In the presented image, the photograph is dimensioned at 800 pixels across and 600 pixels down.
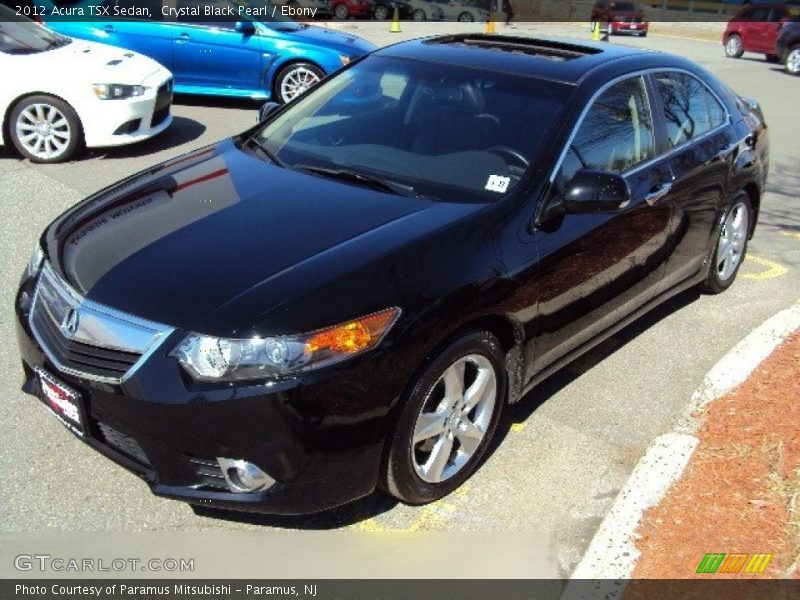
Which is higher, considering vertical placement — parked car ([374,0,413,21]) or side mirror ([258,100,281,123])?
side mirror ([258,100,281,123])

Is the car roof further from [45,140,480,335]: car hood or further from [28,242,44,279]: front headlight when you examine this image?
[28,242,44,279]: front headlight

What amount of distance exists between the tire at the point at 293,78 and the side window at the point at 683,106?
21.8 ft

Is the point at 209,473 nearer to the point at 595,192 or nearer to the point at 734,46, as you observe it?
the point at 595,192

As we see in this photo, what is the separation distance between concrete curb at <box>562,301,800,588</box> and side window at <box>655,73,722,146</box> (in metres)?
1.29

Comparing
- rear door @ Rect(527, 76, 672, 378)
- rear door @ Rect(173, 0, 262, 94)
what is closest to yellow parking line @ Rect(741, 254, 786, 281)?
rear door @ Rect(527, 76, 672, 378)

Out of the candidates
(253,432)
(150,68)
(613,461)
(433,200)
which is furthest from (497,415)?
(150,68)

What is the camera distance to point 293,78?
11172mm

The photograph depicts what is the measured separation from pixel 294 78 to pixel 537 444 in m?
8.20

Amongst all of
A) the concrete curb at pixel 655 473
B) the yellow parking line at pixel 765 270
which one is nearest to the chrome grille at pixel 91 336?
the concrete curb at pixel 655 473

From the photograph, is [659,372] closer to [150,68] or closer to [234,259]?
[234,259]

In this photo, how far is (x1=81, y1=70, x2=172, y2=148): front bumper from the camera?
8297mm

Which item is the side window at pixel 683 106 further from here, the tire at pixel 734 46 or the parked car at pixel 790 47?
the tire at pixel 734 46

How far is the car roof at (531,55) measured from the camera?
4.35m

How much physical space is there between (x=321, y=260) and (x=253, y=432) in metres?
0.71
